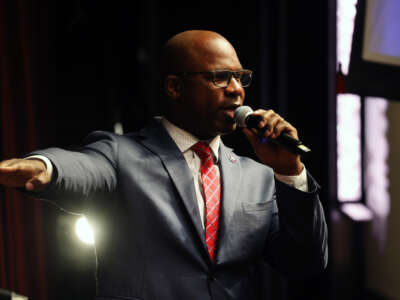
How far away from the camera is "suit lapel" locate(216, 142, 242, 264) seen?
1175 millimetres

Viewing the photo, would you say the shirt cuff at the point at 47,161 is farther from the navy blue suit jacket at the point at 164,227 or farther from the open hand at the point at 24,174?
the navy blue suit jacket at the point at 164,227

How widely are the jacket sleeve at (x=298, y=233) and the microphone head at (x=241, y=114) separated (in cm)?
18

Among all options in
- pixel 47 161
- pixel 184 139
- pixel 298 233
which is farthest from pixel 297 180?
pixel 47 161

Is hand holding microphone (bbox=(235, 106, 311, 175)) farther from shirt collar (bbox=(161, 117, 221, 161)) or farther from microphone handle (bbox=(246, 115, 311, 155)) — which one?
shirt collar (bbox=(161, 117, 221, 161))

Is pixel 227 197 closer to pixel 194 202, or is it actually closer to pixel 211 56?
pixel 194 202

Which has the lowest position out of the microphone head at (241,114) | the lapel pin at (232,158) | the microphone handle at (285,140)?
the lapel pin at (232,158)

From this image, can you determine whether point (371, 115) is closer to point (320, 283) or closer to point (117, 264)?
point (320, 283)

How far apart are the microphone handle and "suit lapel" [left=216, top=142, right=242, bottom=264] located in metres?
0.19

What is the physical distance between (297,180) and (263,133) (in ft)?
0.58

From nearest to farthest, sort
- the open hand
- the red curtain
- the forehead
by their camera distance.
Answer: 1. the open hand
2. the forehead
3. the red curtain

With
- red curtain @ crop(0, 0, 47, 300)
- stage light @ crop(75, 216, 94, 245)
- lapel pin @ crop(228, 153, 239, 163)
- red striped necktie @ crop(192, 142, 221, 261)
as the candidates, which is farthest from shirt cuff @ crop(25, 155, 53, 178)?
red curtain @ crop(0, 0, 47, 300)

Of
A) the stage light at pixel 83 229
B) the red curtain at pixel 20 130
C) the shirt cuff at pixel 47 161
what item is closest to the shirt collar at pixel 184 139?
the shirt cuff at pixel 47 161

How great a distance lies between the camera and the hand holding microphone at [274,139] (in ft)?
3.45

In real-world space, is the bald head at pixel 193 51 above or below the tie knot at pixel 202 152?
above
